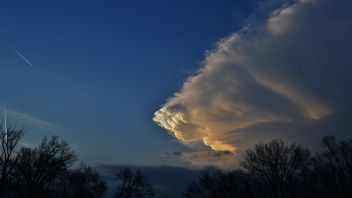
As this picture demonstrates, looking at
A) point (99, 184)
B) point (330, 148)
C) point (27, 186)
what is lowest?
point (27, 186)

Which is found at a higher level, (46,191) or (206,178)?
(206,178)

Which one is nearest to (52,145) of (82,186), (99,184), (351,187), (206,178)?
(82,186)

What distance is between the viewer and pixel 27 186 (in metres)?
54.8

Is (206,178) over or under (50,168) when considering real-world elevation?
over

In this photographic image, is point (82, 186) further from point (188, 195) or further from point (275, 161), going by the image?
point (275, 161)

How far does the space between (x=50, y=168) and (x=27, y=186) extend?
4.33 metres

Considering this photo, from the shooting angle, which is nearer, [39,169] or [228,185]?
[39,169]

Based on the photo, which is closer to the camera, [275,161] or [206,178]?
[275,161]

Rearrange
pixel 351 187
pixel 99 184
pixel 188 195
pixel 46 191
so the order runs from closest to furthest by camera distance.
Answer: pixel 46 191 < pixel 351 187 < pixel 99 184 < pixel 188 195

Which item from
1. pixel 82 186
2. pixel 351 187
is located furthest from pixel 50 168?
pixel 351 187

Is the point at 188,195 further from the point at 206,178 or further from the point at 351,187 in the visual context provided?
the point at 351,187

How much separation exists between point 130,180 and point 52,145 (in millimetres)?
41116

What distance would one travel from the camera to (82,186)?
8162cm

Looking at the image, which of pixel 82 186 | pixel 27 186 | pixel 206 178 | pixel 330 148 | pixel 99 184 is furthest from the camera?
pixel 206 178
